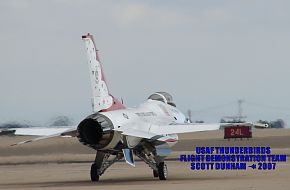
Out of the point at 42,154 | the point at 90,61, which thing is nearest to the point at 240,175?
the point at 90,61

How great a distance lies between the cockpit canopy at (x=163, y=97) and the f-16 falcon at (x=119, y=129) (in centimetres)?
166

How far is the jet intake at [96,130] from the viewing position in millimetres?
32781

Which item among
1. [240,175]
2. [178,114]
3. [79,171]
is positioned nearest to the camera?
[240,175]

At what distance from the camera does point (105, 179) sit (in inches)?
1478

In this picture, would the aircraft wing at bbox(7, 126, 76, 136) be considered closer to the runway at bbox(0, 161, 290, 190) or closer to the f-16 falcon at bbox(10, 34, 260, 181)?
the f-16 falcon at bbox(10, 34, 260, 181)

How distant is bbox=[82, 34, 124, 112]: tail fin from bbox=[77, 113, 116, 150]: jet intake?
1.47 metres

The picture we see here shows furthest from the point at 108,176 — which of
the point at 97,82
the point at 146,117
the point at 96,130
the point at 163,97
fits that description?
the point at 96,130

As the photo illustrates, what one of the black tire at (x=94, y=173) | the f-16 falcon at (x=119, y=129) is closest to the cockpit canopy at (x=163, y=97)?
the f-16 falcon at (x=119, y=129)

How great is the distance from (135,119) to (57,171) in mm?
9970

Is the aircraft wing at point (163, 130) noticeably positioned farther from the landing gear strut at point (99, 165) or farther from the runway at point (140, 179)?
the landing gear strut at point (99, 165)

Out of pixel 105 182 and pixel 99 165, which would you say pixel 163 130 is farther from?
pixel 105 182

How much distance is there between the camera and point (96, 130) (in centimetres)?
3297

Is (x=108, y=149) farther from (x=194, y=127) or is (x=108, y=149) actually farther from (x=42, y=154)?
(x=42, y=154)

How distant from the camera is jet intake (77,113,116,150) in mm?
32781
